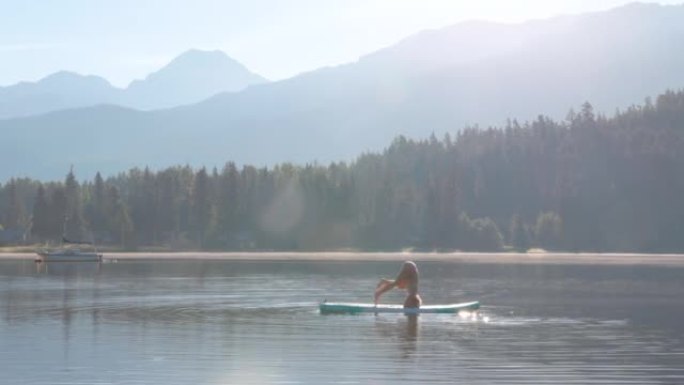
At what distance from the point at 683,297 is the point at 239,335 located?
3233 cm

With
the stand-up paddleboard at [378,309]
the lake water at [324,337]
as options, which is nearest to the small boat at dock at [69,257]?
the lake water at [324,337]

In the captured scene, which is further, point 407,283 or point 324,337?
point 407,283

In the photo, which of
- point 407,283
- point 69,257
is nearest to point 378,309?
point 407,283

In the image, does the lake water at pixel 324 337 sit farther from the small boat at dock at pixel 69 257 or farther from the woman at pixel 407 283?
the small boat at dock at pixel 69 257

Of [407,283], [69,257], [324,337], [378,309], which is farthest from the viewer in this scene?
[69,257]

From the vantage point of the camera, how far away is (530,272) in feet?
341

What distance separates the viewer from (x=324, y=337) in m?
43.6

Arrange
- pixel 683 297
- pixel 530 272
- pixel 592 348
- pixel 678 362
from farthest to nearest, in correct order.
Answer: pixel 530 272 → pixel 683 297 → pixel 592 348 → pixel 678 362

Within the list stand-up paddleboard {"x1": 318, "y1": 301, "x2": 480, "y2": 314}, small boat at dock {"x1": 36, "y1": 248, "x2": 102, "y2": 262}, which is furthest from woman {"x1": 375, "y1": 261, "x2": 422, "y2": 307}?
small boat at dock {"x1": 36, "y1": 248, "x2": 102, "y2": 262}

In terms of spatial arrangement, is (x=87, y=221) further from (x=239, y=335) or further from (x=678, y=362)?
(x=678, y=362)

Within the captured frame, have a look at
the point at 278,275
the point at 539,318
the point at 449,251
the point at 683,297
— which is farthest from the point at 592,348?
the point at 449,251

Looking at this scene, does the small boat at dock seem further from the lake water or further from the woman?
the woman

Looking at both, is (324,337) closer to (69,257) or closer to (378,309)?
(378,309)

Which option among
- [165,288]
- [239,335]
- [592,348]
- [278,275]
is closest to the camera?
[592,348]
